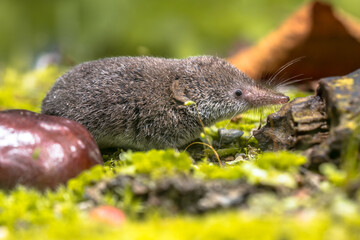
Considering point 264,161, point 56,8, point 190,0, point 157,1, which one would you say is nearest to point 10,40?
point 56,8

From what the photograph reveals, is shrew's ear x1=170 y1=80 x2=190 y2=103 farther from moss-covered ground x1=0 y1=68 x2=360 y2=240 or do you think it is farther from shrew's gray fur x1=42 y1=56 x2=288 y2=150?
moss-covered ground x1=0 y1=68 x2=360 y2=240

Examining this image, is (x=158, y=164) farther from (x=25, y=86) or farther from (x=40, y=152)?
(x=25, y=86)

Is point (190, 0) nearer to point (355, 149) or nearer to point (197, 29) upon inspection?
point (197, 29)

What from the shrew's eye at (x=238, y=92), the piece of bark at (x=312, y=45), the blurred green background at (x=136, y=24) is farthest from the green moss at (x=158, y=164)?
the blurred green background at (x=136, y=24)

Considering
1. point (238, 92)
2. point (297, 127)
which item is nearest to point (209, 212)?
point (297, 127)

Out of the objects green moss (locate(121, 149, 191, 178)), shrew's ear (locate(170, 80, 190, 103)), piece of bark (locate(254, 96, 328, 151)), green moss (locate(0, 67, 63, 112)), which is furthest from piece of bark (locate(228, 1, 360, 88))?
green moss (locate(121, 149, 191, 178))
